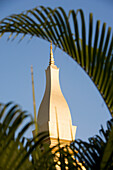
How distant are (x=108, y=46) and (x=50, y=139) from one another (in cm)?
233

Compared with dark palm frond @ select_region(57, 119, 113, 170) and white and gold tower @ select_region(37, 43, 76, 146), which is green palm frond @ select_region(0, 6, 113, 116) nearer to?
dark palm frond @ select_region(57, 119, 113, 170)

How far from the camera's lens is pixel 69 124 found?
452 cm

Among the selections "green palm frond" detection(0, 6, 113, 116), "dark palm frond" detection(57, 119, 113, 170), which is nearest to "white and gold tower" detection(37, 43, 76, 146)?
"dark palm frond" detection(57, 119, 113, 170)

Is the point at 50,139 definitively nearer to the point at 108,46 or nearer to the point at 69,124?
the point at 69,124

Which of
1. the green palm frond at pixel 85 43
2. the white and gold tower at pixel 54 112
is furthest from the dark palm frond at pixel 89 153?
the white and gold tower at pixel 54 112

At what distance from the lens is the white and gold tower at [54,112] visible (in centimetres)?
424

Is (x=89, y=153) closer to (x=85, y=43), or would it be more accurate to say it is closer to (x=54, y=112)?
(x=85, y=43)

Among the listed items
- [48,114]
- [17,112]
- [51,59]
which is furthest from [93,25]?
[51,59]

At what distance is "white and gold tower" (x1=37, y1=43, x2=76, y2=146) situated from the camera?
4238mm

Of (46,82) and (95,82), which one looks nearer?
(95,82)

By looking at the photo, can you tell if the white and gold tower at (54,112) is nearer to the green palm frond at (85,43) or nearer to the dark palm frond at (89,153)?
the dark palm frond at (89,153)

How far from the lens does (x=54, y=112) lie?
4.53m

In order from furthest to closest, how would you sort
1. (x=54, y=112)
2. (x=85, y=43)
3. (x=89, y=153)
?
(x=54, y=112) < (x=89, y=153) < (x=85, y=43)

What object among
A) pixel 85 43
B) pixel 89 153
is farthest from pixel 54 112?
pixel 85 43
